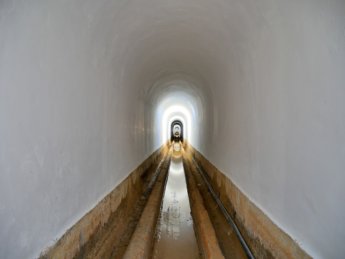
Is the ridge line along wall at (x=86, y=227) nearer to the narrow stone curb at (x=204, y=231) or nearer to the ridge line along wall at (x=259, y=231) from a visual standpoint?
the narrow stone curb at (x=204, y=231)

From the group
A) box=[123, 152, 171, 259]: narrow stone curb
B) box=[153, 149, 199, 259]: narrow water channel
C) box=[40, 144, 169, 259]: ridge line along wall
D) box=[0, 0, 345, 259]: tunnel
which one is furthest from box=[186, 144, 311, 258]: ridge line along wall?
box=[40, 144, 169, 259]: ridge line along wall

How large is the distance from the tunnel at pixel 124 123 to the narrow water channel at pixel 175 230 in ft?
0.24

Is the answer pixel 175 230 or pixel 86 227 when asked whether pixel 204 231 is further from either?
pixel 86 227

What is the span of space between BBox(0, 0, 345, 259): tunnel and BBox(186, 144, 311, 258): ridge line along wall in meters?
0.02

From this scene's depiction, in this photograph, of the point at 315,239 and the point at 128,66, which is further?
the point at 128,66

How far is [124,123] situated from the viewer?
5992 mm

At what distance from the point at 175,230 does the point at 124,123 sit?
2.86 meters

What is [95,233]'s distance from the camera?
3646 millimetres

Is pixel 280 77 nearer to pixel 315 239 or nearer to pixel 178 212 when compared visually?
pixel 315 239

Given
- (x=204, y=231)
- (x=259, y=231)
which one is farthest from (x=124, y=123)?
(x=259, y=231)

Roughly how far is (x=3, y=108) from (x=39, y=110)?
50 centimetres

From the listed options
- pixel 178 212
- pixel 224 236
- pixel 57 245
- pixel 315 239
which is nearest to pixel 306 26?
pixel 315 239

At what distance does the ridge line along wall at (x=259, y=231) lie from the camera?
A: 2529mm

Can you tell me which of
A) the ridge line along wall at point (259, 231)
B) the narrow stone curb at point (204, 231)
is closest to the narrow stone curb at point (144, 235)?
the narrow stone curb at point (204, 231)
